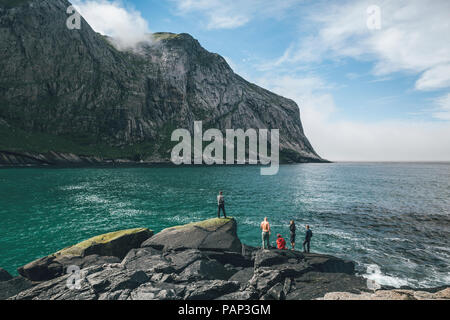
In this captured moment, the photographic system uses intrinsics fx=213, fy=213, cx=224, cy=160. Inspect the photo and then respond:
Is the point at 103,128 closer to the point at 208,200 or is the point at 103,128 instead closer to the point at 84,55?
the point at 84,55

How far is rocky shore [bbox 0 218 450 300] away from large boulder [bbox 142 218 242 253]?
4 centimetres

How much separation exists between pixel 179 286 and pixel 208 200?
102 ft

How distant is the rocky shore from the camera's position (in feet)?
40.7

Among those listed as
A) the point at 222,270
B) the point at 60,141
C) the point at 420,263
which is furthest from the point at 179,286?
the point at 60,141

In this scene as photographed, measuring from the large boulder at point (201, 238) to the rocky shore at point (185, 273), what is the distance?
0.04 metres

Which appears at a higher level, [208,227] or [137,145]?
[137,145]

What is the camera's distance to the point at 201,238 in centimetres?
1923

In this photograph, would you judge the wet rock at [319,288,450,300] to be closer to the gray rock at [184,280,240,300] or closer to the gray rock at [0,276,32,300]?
the gray rock at [184,280,240,300]

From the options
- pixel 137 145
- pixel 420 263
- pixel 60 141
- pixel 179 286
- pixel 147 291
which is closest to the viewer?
pixel 147 291

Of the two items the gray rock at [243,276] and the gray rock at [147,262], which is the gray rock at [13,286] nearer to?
the gray rock at [147,262]

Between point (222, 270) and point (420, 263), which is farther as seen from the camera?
point (420, 263)

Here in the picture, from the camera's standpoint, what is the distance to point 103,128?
158 meters

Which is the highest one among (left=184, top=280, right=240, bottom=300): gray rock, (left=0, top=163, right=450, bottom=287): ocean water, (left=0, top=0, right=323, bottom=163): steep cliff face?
(left=0, top=0, right=323, bottom=163): steep cliff face

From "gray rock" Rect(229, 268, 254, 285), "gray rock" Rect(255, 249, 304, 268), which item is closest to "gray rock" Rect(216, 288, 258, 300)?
"gray rock" Rect(229, 268, 254, 285)
